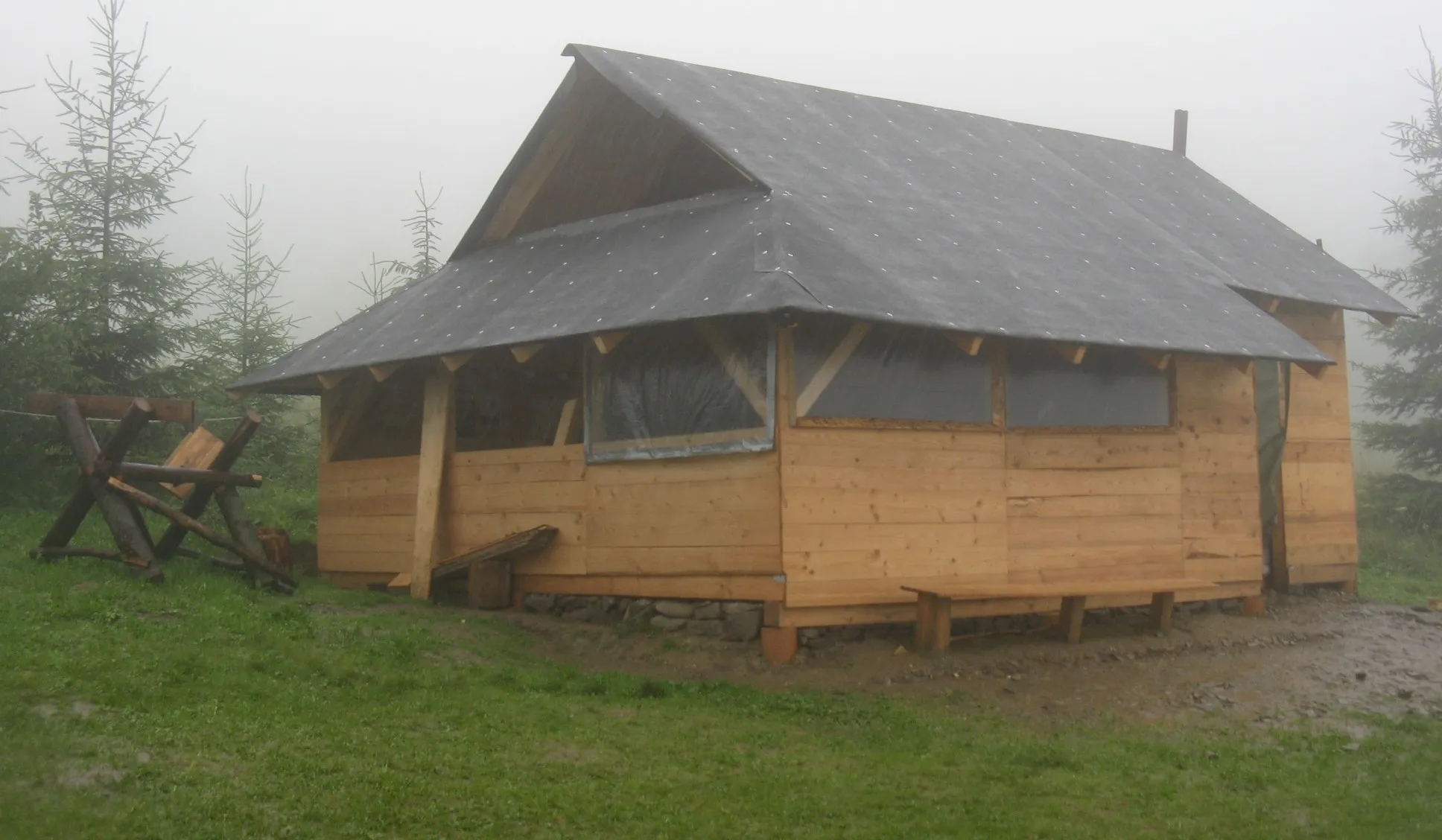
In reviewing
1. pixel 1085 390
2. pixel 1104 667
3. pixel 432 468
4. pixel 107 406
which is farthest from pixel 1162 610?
pixel 107 406

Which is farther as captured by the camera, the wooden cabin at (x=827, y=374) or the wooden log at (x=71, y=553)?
the wooden log at (x=71, y=553)

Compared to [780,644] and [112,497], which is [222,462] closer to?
[112,497]

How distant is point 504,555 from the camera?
13.1 meters

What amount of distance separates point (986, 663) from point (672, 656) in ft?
8.57

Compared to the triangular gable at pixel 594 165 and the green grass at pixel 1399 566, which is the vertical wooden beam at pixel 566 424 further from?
the green grass at pixel 1399 566

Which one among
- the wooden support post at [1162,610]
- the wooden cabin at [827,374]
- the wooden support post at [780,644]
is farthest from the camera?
the wooden support post at [1162,610]

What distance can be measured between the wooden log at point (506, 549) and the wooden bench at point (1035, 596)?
373 centimetres

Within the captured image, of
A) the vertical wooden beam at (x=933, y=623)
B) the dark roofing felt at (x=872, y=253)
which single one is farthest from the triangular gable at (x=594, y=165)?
the vertical wooden beam at (x=933, y=623)

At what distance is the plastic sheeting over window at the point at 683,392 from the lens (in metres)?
11.0

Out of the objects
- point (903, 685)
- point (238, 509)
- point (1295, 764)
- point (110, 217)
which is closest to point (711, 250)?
point (903, 685)

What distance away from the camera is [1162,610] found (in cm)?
1292

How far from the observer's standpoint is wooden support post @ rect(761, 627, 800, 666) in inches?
425

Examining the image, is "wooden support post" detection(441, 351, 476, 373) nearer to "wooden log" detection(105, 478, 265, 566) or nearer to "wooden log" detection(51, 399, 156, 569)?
"wooden log" detection(105, 478, 265, 566)

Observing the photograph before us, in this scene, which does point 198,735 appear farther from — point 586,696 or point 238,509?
point 238,509
